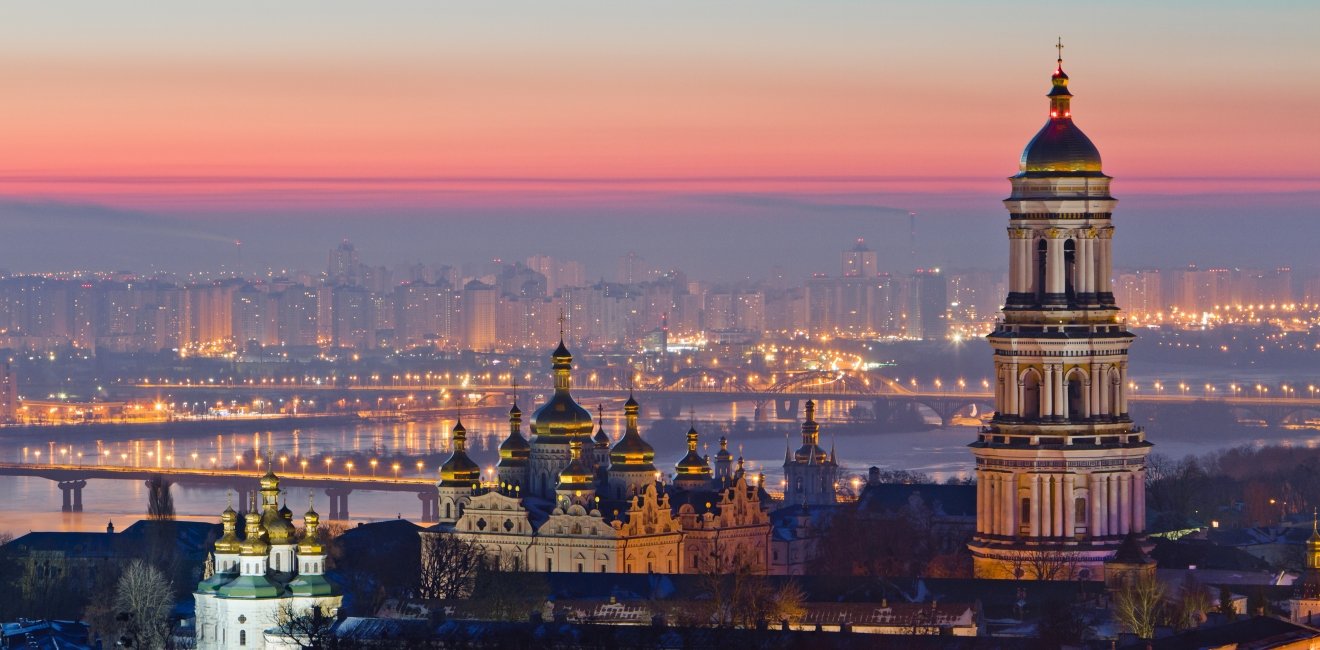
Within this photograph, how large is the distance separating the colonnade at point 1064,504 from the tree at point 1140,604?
1588 millimetres

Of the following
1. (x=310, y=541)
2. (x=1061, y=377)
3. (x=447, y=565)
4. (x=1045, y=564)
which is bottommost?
(x=447, y=565)

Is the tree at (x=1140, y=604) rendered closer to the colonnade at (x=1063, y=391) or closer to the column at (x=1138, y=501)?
the column at (x=1138, y=501)

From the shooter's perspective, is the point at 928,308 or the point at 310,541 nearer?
the point at 310,541

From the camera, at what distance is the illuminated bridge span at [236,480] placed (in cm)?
7088

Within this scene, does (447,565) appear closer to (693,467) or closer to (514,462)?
(514,462)

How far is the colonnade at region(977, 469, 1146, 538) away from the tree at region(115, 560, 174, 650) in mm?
7458

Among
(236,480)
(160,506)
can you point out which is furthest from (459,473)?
(236,480)

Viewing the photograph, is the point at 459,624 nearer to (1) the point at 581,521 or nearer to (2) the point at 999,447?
(2) the point at 999,447

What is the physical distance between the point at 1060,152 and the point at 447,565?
7633 millimetres

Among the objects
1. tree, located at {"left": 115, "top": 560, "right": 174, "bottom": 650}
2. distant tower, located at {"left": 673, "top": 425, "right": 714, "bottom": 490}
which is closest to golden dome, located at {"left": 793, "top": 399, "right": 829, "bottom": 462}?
distant tower, located at {"left": 673, "top": 425, "right": 714, "bottom": 490}

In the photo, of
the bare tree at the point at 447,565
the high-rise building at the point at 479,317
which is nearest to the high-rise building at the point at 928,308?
the high-rise building at the point at 479,317

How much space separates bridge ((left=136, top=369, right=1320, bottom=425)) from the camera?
95.6m

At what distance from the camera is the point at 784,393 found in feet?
370

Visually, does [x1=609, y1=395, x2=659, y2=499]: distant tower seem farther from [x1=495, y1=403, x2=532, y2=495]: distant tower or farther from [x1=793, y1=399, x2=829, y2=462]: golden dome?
[x1=793, y1=399, x2=829, y2=462]: golden dome
